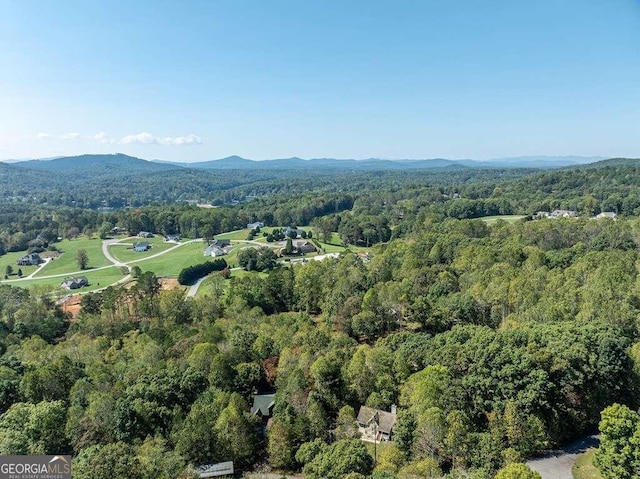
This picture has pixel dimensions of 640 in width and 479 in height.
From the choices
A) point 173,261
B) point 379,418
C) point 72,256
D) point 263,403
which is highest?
point 379,418

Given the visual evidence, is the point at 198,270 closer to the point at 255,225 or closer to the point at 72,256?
the point at 72,256

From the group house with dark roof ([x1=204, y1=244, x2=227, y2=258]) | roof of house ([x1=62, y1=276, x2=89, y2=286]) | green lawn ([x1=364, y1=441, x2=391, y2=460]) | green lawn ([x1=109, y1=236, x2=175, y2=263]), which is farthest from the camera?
green lawn ([x1=109, y1=236, x2=175, y2=263])

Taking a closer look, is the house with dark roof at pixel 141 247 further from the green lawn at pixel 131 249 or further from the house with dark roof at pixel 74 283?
the house with dark roof at pixel 74 283

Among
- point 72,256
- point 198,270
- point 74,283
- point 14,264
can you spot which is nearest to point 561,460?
point 198,270

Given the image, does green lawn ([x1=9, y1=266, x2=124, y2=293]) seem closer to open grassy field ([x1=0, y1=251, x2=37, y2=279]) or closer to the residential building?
open grassy field ([x1=0, y1=251, x2=37, y2=279])

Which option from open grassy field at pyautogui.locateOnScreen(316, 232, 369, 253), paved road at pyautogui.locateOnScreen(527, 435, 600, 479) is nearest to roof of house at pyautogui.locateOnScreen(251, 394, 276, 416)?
paved road at pyautogui.locateOnScreen(527, 435, 600, 479)

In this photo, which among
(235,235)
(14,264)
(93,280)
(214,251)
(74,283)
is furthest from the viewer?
(235,235)
